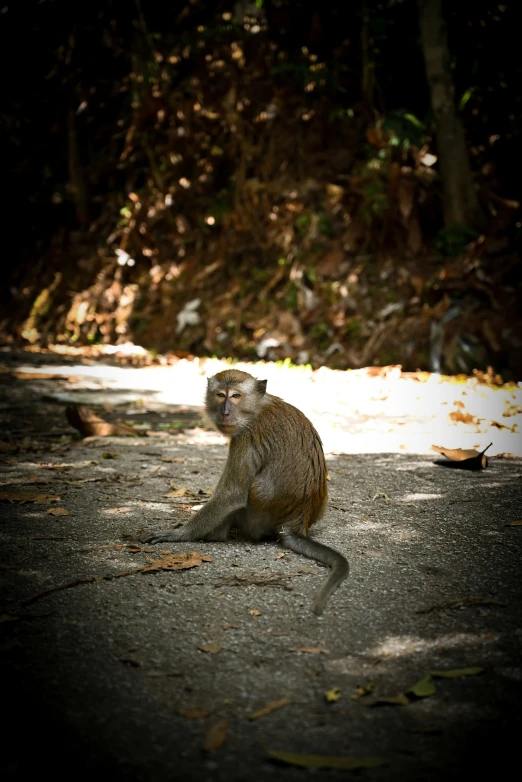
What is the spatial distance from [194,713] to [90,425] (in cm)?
450

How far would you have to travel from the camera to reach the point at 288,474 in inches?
145

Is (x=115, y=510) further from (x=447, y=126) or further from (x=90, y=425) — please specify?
(x=447, y=126)

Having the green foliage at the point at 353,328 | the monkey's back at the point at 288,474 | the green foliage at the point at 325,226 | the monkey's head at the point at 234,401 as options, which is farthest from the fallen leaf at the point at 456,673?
the green foliage at the point at 325,226

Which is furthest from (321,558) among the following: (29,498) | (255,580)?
(29,498)

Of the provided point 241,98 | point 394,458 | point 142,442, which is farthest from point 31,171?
point 394,458

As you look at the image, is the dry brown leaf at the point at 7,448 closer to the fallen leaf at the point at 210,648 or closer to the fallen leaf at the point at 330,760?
the fallen leaf at the point at 210,648

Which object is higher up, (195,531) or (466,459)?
(466,459)

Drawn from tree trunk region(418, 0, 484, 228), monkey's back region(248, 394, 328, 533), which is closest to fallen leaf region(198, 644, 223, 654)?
monkey's back region(248, 394, 328, 533)

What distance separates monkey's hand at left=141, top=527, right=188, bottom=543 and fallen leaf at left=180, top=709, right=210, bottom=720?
1.59 m

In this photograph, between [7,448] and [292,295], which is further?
[292,295]

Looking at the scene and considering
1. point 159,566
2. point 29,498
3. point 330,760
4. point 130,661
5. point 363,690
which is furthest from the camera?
point 29,498

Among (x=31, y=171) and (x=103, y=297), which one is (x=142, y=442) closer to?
(x=103, y=297)

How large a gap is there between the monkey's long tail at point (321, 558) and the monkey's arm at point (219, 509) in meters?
0.31

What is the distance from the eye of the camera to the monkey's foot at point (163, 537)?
143 inches
